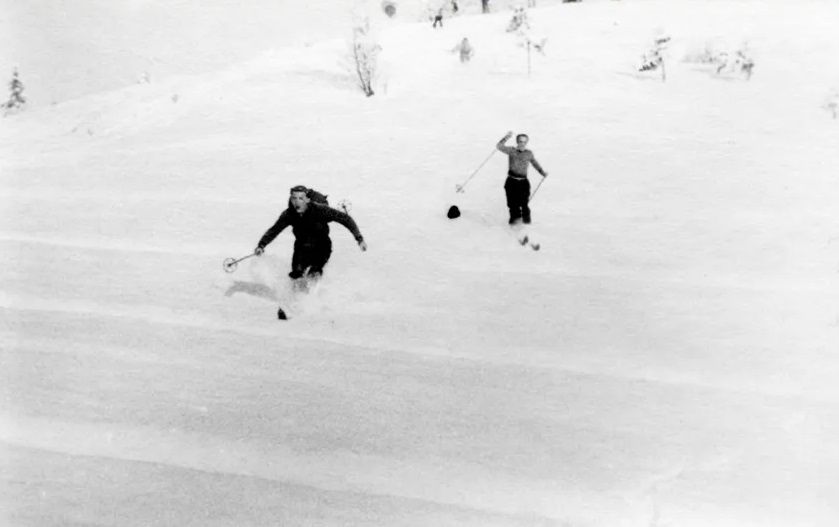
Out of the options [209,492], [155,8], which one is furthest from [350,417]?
[155,8]

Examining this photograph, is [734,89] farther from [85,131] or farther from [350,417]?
[85,131]

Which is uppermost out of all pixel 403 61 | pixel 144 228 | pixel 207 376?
pixel 403 61

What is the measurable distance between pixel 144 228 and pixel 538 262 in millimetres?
4122

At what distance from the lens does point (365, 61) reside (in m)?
10.8

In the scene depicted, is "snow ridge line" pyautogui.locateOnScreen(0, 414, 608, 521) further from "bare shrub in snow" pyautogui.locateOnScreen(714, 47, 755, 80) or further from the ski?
"bare shrub in snow" pyautogui.locateOnScreen(714, 47, 755, 80)

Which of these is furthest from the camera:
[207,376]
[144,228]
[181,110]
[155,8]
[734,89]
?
[155,8]

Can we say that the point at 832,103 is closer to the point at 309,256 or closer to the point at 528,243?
the point at 528,243

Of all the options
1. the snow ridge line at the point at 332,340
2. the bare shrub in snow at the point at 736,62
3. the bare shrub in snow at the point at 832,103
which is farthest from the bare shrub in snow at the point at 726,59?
the snow ridge line at the point at 332,340

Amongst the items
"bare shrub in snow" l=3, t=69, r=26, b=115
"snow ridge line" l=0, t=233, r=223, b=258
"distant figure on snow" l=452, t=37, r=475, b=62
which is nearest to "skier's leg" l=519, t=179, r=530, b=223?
"snow ridge line" l=0, t=233, r=223, b=258

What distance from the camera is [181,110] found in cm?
1063

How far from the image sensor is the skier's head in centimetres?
575

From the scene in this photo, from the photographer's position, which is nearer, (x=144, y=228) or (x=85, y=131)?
(x=144, y=228)

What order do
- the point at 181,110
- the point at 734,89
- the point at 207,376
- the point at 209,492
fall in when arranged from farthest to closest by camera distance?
the point at 181,110 → the point at 734,89 → the point at 207,376 → the point at 209,492

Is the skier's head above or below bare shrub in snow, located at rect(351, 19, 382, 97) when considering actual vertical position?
below
